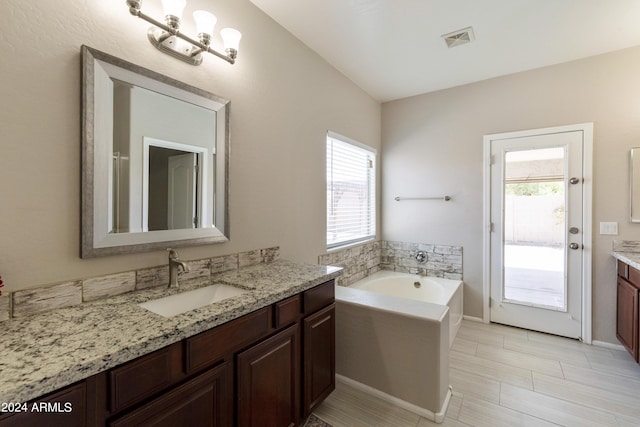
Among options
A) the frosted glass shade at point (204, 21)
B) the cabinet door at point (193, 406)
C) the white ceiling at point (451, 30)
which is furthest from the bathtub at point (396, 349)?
the white ceiling at point (451, 30)

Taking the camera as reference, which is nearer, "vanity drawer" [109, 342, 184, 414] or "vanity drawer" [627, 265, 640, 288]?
"vanity drawer" [109, 342, 184, 414]

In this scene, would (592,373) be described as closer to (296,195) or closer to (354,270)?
(354,270)

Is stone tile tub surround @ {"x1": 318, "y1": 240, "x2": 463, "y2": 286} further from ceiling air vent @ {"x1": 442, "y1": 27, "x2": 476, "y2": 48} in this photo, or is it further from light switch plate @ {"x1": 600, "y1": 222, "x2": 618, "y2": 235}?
ceiling air vent @ {"x1": 442, "y1": 27, "x2": 476, "y2": 48}

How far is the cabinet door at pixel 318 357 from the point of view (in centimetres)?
162

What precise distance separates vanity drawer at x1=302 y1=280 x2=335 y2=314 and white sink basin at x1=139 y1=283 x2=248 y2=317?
1.19 ft

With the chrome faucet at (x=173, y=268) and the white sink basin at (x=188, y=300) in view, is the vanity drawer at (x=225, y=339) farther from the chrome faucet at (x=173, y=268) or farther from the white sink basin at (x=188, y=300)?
the chrome faucet at (x=173, y=268)

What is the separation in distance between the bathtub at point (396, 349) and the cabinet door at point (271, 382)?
2.21 ft

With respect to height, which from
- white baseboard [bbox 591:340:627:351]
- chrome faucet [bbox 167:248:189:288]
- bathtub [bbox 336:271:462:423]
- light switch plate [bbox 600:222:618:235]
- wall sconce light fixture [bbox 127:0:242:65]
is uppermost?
wall sconce light fixture [bbox 127:0:242:65]

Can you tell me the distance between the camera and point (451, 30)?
89.9 inches

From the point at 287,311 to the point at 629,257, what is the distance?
9.52 feet

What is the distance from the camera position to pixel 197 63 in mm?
1640

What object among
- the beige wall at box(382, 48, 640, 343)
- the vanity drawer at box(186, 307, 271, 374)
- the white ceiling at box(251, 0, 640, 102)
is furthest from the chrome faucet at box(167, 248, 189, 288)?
the beige wall at box(382, 48, 640, 343)

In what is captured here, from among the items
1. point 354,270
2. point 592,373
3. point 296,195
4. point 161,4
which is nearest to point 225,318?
point 296,195

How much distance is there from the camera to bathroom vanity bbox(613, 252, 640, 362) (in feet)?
7.11
